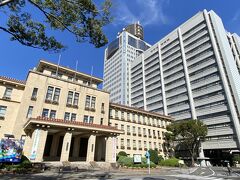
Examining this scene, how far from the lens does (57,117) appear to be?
3147 cm

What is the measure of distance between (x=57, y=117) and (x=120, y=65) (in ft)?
278

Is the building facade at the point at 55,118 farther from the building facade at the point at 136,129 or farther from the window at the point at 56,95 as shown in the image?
the building facade at the point at 136,129

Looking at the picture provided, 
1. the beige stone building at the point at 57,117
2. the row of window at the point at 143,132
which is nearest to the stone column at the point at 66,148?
the beige stone building at the point at 57,117

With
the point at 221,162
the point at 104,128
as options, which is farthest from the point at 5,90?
the point at 221,162

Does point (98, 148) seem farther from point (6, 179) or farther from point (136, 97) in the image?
point (136, 97)

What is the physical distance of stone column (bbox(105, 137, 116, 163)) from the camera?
2803 centimetres

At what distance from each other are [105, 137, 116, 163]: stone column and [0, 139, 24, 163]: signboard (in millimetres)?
12815

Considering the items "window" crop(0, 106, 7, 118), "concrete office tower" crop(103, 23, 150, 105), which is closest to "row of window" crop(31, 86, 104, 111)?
"window" crop(0, 106, 7, 118)

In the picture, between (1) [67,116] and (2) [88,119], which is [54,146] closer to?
(1) [67,116]

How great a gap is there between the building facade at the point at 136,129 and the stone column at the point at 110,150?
13256 mm

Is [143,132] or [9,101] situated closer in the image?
[9,101]

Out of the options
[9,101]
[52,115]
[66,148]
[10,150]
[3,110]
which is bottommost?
[10,150]

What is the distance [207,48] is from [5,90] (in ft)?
196

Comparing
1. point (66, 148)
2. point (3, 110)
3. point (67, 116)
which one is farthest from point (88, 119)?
point (3, 110)
